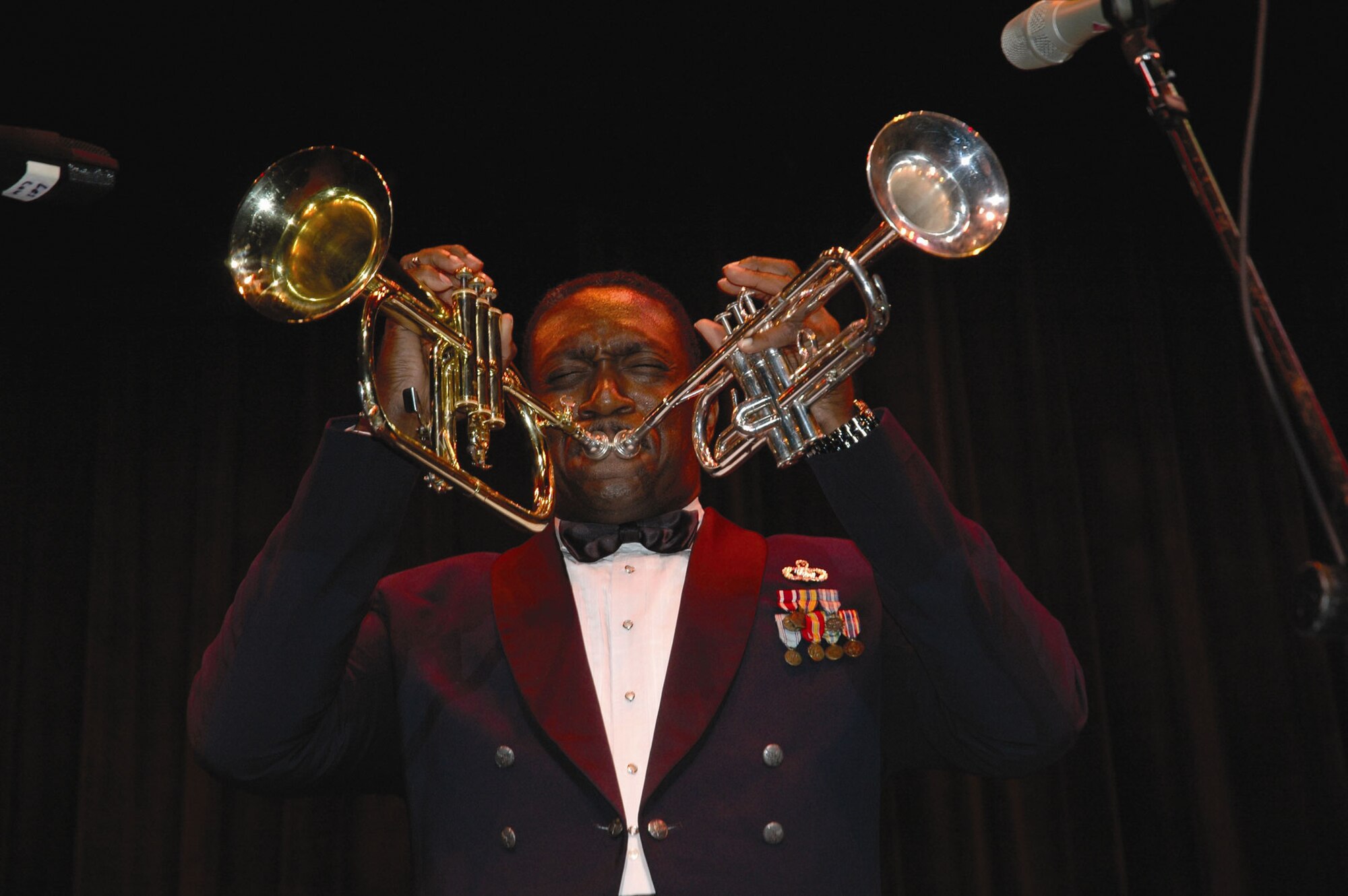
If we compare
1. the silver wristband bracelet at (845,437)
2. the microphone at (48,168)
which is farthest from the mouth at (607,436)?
the microphone at (48,168)

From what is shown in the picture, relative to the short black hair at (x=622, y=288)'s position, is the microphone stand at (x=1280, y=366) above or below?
below

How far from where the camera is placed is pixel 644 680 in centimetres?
212

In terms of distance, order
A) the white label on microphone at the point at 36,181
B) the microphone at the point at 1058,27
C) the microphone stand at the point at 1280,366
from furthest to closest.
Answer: the white label on microphone at the point at 36,181 < the microphone at the point at 1058,27 < the microphone stand at the point at 1280,366

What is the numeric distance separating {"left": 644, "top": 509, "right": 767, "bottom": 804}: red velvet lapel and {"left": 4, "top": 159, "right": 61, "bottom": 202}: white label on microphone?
123 cm

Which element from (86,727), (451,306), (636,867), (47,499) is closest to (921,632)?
(636,867)

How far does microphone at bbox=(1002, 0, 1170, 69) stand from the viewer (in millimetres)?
1400

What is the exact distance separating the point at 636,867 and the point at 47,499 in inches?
112

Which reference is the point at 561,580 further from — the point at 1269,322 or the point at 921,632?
the point at 1269,322

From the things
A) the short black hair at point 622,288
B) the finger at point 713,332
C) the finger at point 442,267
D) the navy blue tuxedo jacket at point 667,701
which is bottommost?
the navy blue tuxedo jacket at point 667,701

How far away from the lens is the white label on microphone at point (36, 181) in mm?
1501

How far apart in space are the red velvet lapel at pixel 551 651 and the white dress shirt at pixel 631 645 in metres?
0.03

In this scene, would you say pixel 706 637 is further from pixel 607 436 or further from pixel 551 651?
pixel 607 436

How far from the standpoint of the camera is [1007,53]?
157cm

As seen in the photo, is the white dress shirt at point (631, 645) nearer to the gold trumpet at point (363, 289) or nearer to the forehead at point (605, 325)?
the gold trumpet at point (363, 289)
